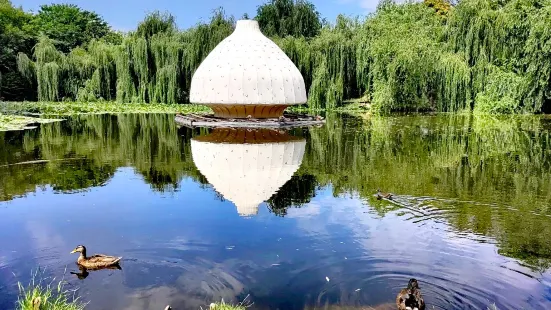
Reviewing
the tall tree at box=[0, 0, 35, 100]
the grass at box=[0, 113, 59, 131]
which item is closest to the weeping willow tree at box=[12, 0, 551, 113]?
the tall tree at box=[0, 0, 35, 100]

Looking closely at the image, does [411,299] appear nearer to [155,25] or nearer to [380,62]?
[380,62]

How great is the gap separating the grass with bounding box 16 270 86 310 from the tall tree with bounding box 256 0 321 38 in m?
35.4

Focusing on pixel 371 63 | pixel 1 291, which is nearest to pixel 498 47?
pixel 371 63

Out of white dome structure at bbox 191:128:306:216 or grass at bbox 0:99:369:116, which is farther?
grass at bbox 0:99:369:116

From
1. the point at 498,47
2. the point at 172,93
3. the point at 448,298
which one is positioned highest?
the point at 498,47

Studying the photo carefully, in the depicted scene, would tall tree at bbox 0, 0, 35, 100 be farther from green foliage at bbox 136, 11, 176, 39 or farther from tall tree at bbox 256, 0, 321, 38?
tall tree at bbox 256, 0, 321, 38

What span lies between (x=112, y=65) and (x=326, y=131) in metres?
19.4

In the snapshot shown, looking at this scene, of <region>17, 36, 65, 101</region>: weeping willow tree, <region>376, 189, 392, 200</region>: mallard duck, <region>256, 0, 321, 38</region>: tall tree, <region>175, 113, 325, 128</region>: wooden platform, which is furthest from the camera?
<region>256, 0, 321, 38</region>: tall tree

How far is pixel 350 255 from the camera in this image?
6.71 metres

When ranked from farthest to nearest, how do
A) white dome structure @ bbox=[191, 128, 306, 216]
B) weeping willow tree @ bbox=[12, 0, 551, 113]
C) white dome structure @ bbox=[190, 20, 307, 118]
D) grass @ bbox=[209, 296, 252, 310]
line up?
weeping willow tree @ bbox=[12, 0, 551, 113] < white dome structure @ bbox=[190, 20, 307, 118] < white dome structure @ bbox=[191, 128, 306, 216] < grass @ bbox=[209, 296, 252, 310]

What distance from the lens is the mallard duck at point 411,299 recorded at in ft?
16.5

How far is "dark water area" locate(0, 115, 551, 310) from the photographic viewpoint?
18.8 ft

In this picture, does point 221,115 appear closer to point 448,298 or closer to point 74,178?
point 74,178

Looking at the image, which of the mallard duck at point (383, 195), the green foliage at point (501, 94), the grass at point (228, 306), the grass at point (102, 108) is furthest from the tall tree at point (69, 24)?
the grass at point (228, 306)
